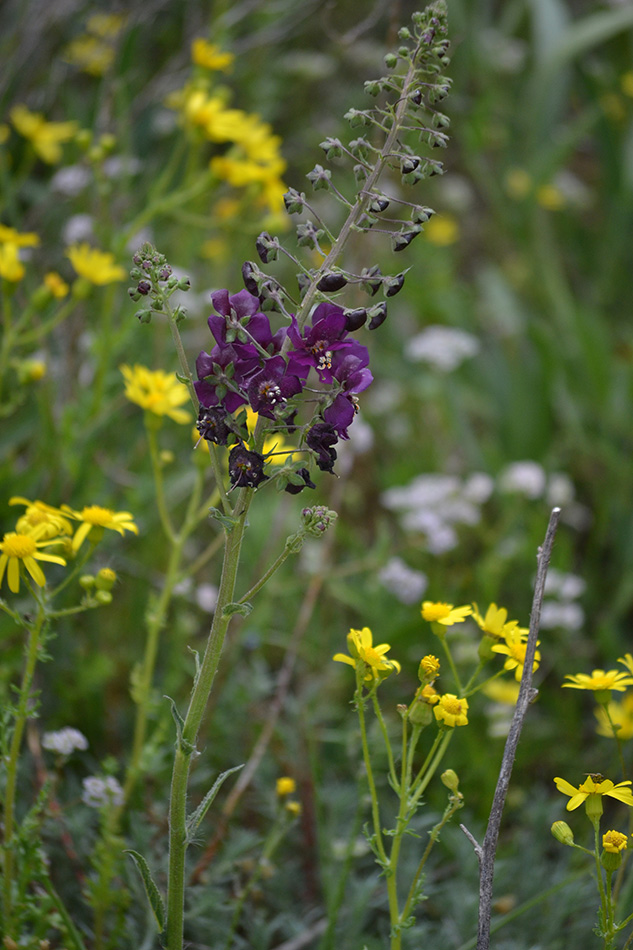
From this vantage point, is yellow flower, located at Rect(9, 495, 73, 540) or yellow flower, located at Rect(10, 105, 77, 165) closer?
yellow flower, located at Rect(9, 495, 73, 540)

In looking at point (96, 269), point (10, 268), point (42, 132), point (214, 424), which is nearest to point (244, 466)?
point (214, 424)

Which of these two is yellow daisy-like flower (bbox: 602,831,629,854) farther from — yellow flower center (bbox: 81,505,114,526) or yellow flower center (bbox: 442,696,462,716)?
yellow flower center (bbox: 81,505,114,526)

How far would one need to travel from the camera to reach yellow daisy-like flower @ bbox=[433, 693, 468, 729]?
0.87 m

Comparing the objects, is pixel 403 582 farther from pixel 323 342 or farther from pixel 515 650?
pixel 323 342

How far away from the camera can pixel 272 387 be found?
79 cm

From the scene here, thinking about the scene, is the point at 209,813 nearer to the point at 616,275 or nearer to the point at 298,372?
the point at 298,372

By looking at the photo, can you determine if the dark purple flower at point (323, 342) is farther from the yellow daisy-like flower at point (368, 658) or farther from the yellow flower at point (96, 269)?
the yellow flower at point (96, 269)

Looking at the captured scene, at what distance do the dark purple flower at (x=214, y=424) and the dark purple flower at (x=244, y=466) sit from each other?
21 millimetres

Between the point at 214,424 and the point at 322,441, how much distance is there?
112 millimetres

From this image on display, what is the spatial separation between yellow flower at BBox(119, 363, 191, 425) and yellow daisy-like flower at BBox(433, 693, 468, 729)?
0.61m

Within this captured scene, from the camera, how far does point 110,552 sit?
179 centimetres

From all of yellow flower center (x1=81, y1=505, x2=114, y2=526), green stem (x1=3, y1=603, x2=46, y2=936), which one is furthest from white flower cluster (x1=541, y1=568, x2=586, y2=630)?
green stem (x1=3, y1=603, x2=46, y2=936)

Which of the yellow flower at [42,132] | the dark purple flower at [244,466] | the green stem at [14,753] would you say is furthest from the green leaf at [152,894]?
the yellow flower at [42,132]

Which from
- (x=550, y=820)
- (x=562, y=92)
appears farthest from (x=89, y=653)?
(x=562, y=92)
